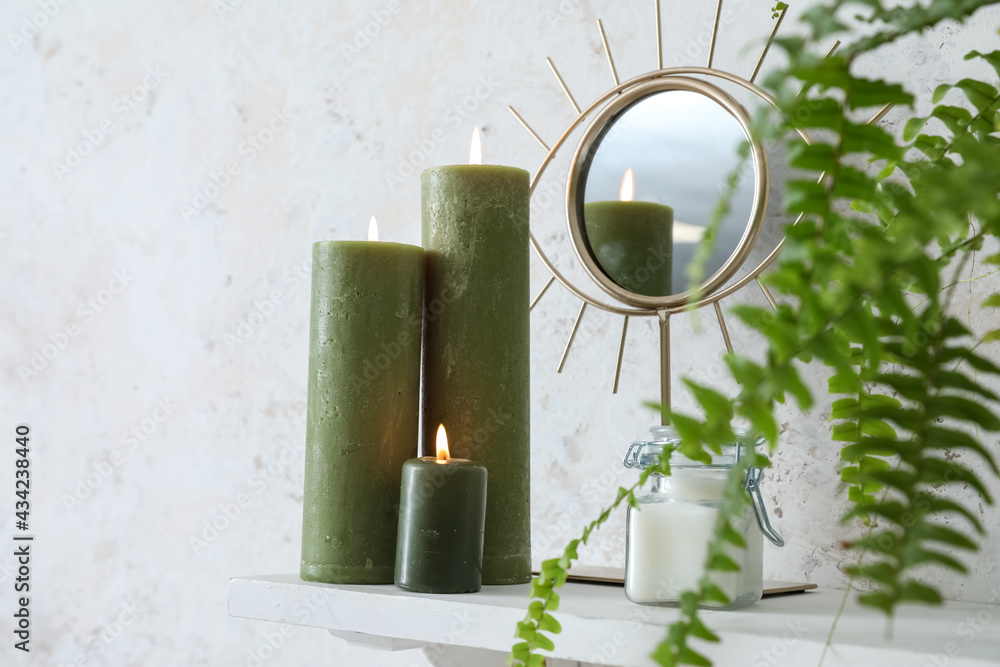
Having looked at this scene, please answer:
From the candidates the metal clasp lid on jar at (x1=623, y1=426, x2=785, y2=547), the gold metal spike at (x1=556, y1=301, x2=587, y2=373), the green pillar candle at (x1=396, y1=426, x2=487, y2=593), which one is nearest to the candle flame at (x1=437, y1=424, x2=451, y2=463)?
the green pillar candle at (x1=396, y1=426, x2=487, y2=593)

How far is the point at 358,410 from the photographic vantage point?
681mm

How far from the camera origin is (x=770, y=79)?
0.75 ft

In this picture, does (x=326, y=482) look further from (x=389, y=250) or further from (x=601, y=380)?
(x=601, y=380)

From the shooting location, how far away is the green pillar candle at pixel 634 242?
78cm
